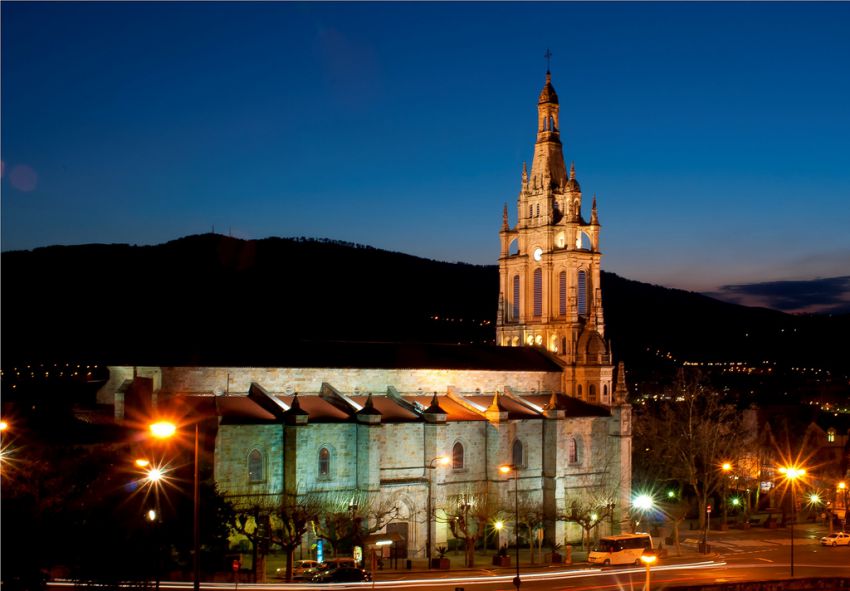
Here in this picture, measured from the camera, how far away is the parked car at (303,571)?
44188 mm

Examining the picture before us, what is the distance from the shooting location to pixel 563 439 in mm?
65250

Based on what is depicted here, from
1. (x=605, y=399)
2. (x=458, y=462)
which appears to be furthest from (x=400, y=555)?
(x=605, y=399)

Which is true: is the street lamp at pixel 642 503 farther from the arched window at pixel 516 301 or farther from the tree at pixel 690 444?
the arched window at pixel 516 301

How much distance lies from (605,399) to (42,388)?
5525 cm

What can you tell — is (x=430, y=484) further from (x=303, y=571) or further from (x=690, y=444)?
(x=690, y=444)

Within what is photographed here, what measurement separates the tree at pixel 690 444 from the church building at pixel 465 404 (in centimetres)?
694

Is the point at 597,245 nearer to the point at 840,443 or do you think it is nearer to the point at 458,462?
the point at 458,462

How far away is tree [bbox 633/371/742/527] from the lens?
242 feet

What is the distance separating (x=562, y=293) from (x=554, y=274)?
5.26 feet

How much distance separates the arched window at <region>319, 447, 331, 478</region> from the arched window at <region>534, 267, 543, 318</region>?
92.7 ft

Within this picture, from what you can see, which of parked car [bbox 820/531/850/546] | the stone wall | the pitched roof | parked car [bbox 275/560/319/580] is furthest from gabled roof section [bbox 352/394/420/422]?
parked car [bbox 820/531/850/546]

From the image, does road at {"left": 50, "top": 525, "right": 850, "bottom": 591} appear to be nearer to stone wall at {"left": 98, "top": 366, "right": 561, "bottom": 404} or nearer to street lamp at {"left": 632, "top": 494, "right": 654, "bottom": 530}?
street lamp at {"left": 632, "top": 494, "right": 654, "bottom": 530}

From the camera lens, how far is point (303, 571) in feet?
147

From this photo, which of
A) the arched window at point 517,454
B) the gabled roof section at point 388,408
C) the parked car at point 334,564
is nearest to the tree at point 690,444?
the arched window at point 517,454
